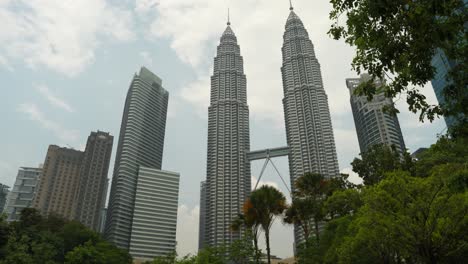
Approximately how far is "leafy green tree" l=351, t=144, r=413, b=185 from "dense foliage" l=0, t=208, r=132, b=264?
32021mm

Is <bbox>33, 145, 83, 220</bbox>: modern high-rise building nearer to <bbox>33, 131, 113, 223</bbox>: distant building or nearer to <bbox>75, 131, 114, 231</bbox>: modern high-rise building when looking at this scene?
<bbox>33, 131, 113, 223</bbox>: distant building

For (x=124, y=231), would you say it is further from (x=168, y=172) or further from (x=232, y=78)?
(x=232, y=78)

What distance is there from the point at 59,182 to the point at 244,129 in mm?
98962

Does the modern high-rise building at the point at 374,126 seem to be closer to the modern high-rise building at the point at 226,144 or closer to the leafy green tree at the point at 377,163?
the modern high-rise building at the point at 226,144

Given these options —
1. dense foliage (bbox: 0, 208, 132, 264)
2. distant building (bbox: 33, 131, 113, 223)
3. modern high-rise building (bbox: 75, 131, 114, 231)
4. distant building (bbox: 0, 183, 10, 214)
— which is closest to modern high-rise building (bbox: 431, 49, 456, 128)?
dense foliage (bbox: 0, 208, 132, 264)

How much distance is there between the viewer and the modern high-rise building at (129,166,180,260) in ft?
566

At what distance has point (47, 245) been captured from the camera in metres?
42.8

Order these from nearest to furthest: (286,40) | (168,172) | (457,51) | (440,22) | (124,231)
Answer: (440,22), (457,51), (286,40), (124,231), (168,172)

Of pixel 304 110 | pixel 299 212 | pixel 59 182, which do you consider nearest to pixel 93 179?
pixel 59 182

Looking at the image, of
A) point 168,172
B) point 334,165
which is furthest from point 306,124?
point 168,172

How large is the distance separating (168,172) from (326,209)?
174m

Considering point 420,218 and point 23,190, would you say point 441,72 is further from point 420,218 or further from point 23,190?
point 23,190

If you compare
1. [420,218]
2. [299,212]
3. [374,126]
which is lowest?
[420,218]

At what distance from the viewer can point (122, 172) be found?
599 feet
